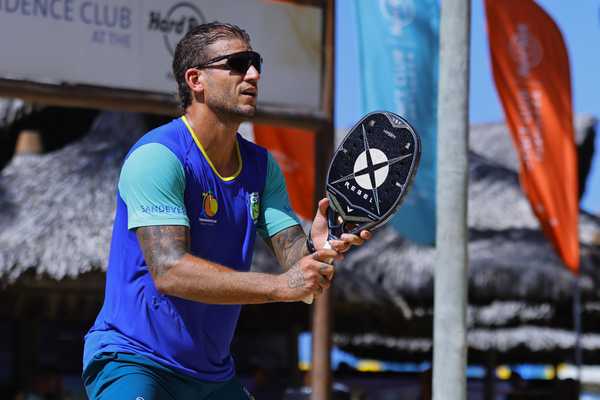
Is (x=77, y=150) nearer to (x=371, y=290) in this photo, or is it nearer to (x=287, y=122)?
(x=371, y=290)

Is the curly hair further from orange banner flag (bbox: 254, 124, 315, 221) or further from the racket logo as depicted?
orange banner flag (bbox: 254, 124, 315, 221)

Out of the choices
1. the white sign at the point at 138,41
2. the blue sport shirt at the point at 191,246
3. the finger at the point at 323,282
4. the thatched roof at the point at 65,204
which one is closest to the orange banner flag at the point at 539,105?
the white sign at the point at 138,41

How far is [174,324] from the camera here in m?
3.40

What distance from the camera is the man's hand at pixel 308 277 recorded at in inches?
119

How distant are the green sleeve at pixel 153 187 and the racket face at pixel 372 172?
425mm

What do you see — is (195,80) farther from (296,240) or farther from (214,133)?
(296,240)

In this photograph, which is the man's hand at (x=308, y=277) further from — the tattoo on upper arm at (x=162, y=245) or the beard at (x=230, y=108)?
the beard at (x=230, y=108)

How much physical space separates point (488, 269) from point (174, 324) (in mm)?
11510

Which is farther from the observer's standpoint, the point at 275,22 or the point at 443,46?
the point at 275,22

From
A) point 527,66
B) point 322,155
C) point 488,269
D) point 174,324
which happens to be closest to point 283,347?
point 488,269

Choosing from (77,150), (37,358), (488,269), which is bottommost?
(37,358)

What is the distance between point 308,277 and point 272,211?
0.71 meters

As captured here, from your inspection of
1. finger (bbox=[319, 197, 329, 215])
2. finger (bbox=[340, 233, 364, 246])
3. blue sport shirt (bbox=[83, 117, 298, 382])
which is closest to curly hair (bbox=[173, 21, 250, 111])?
blue sport shirt (bbox=[83, 117, 298, 382])

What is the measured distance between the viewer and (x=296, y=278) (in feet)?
9.95
